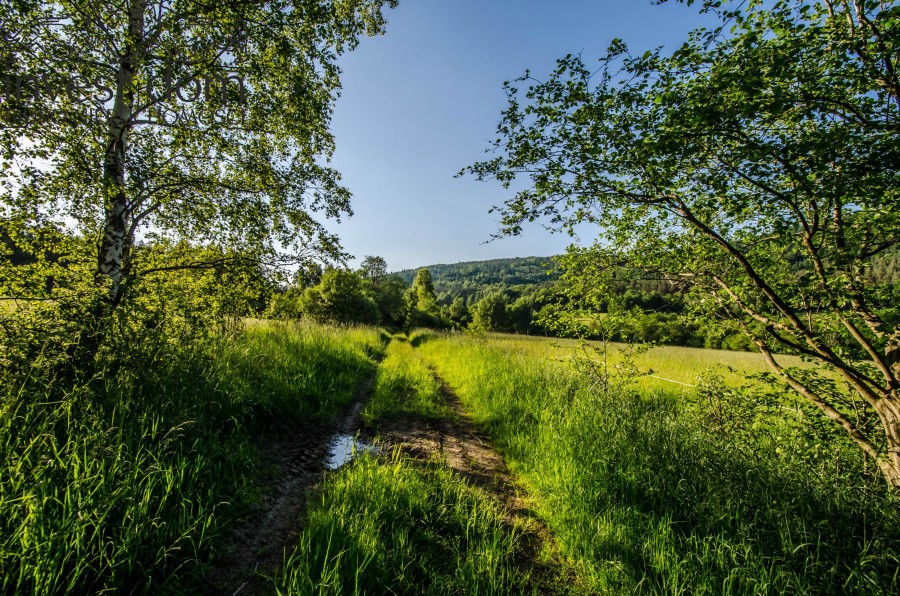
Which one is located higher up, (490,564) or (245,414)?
(245,414)

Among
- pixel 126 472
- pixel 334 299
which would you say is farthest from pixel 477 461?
pixel 334 299

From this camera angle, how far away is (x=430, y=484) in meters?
3.45

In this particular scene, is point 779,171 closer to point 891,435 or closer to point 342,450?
point 891,435

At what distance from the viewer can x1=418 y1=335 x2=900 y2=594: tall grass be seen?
2.24 metres

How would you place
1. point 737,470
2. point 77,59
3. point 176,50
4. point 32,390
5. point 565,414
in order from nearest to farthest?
point 32,390, point 737,470, point 77,59, point 176,50, point 565,414

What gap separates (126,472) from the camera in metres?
2.52

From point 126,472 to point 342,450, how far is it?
2.40 m

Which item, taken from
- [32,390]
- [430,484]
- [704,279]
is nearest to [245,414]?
[32,390]

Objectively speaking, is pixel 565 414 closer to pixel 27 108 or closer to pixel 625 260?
pixel 625 260

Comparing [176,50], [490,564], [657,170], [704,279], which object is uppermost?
[176,50]

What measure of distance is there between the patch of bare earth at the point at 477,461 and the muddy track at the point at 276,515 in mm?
944

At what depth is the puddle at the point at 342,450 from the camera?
4.05 m

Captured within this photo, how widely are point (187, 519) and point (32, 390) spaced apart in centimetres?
209

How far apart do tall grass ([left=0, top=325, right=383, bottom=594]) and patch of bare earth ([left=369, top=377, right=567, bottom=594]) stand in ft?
6.56
